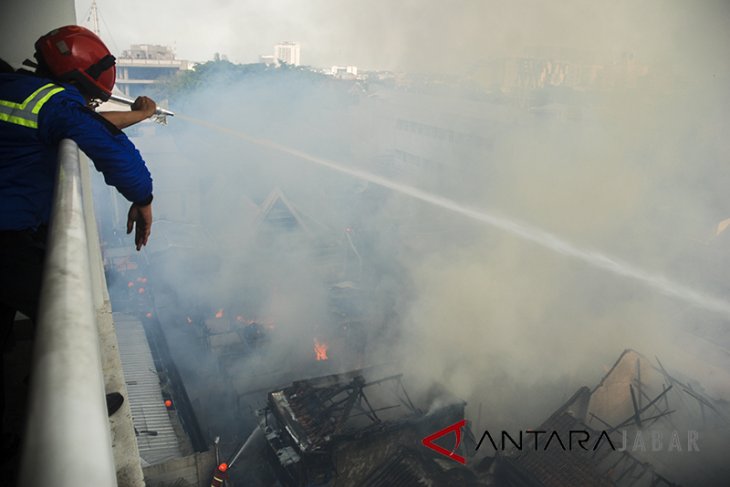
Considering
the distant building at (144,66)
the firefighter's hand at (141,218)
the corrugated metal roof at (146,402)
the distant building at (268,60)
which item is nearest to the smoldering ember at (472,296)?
the corrugated metal roof at (146,402)

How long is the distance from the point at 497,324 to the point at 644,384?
445cm

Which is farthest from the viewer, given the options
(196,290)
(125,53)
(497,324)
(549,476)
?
(125,53)

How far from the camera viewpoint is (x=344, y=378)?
9.24 meters

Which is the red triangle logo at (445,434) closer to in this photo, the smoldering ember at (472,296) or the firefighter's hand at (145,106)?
the smoldering ember at (472,296)

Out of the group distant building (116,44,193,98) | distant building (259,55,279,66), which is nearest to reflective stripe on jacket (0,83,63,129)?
distant building (259,55,279,66)

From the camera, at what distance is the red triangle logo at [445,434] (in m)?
8.79

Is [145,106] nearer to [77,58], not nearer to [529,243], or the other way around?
[77,58]

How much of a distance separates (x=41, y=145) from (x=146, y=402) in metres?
8.55

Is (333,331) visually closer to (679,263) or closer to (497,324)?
(497,324)

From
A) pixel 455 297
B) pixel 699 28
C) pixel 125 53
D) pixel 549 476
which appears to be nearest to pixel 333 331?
pixel 455 297

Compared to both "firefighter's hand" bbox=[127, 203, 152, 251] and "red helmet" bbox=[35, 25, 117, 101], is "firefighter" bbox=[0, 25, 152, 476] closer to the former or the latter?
"firefighter's hand" bbox=[127, 203, 152, 251]

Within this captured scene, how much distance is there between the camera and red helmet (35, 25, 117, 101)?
5.32 ft

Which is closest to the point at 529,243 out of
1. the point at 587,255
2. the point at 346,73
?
the point at 587,255

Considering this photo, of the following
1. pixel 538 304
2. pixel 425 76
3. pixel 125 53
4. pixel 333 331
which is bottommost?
pixel 333 331
